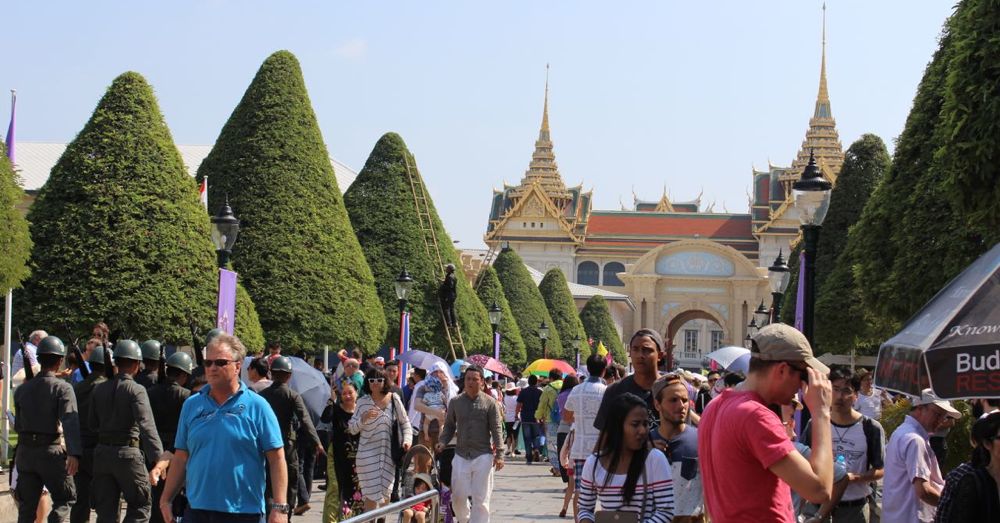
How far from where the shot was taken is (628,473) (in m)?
6.43

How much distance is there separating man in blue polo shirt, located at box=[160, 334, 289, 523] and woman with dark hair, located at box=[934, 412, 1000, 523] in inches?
114

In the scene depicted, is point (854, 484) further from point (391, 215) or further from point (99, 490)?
point (391, 215)

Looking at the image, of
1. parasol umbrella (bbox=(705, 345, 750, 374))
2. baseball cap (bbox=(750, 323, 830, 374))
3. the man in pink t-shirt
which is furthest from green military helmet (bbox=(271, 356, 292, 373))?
parasol umbrella (bbox=(705, 345, 750, 374))

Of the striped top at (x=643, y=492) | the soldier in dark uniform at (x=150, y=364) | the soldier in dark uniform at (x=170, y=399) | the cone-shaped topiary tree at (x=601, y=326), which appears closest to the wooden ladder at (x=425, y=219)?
the soldier in dark uniform at (x=150, y=364)

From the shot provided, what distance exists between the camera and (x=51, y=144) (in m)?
52.1

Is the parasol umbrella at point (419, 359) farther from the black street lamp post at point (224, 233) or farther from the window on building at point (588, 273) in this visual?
the window on building at point (588, 273)

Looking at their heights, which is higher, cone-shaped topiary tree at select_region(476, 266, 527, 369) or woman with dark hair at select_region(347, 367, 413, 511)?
cone-shaped topiary tree at select_region(476, 266, 527, 369)

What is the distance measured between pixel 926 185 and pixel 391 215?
1320cm

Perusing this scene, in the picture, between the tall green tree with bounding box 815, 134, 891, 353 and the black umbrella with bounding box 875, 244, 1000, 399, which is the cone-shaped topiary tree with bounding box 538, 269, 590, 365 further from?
the black umbrella with bounding box 875, 244, 1000, 399

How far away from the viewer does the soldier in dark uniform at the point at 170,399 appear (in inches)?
414

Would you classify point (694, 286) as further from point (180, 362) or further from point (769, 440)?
point (769, 440)

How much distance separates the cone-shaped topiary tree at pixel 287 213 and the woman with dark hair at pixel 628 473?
59.1 ft

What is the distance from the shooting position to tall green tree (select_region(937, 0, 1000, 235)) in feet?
33.5

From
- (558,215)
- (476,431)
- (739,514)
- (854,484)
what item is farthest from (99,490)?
(558,215)
